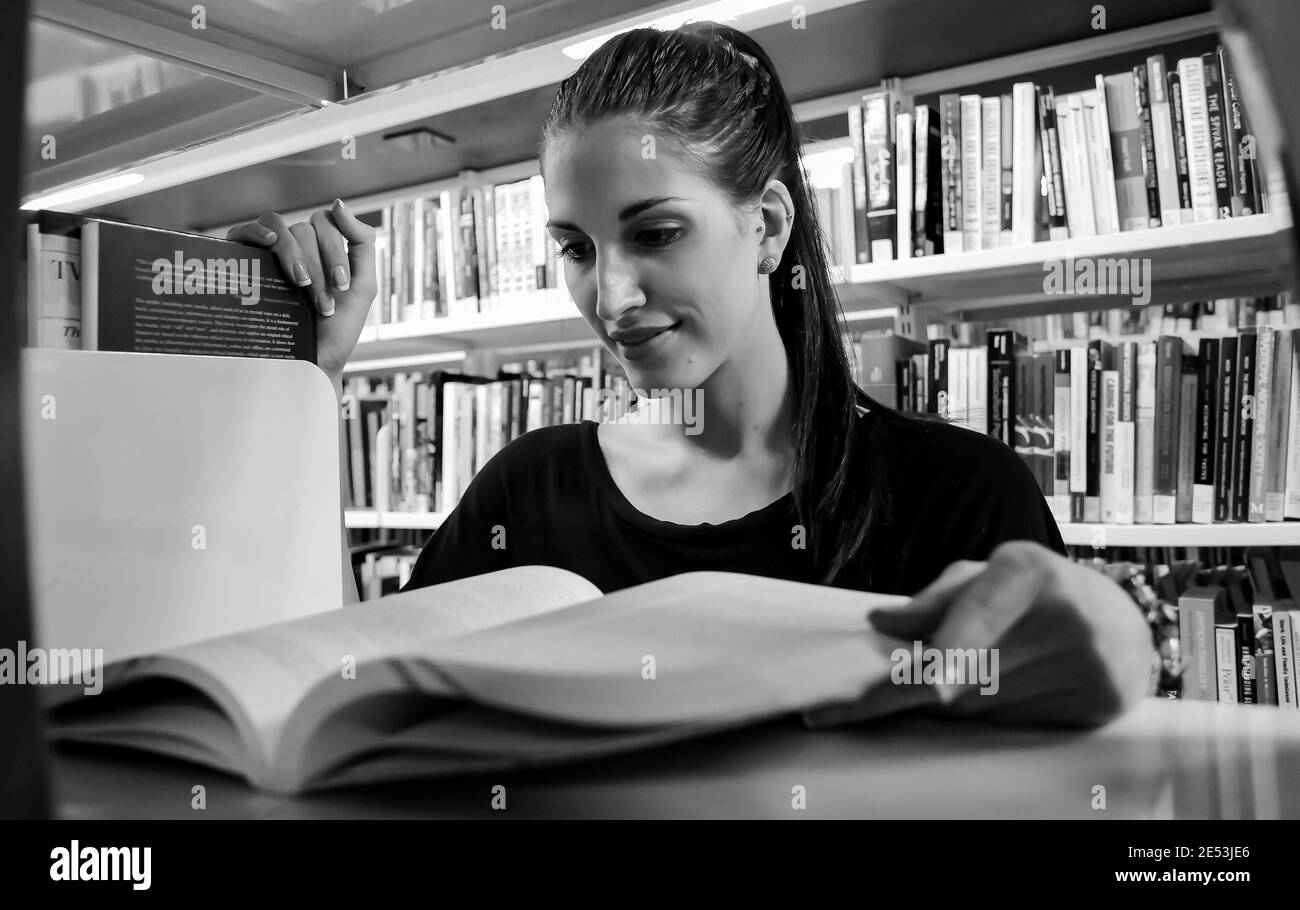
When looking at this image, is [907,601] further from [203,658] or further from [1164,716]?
[203,658]

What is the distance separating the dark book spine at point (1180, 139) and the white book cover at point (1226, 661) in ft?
1.79

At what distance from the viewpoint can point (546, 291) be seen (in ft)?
5.48

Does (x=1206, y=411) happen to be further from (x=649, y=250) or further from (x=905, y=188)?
(x=649, y=250)

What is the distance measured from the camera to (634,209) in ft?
2.20

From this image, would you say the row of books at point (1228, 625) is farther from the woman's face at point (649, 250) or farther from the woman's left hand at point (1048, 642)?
the woman's left hand at point (1048, 642)

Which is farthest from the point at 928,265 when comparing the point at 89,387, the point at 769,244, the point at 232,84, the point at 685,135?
the point at 89,387

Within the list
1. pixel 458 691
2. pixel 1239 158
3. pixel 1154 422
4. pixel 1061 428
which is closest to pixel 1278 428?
pixel 1154 422

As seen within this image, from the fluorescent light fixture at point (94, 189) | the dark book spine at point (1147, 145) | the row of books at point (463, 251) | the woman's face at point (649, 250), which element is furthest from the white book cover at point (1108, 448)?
the fluorescent light fixture at point (94, 189)

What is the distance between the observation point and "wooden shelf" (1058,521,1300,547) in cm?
109

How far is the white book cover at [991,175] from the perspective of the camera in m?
1.28

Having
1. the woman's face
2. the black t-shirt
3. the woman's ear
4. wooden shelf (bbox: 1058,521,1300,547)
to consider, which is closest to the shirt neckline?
the black t-shirt

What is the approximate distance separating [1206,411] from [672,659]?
118 centimetres

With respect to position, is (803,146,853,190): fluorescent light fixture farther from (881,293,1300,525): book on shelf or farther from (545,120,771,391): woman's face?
(545,120,771,391): woman's face

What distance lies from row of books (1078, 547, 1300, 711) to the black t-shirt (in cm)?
43
